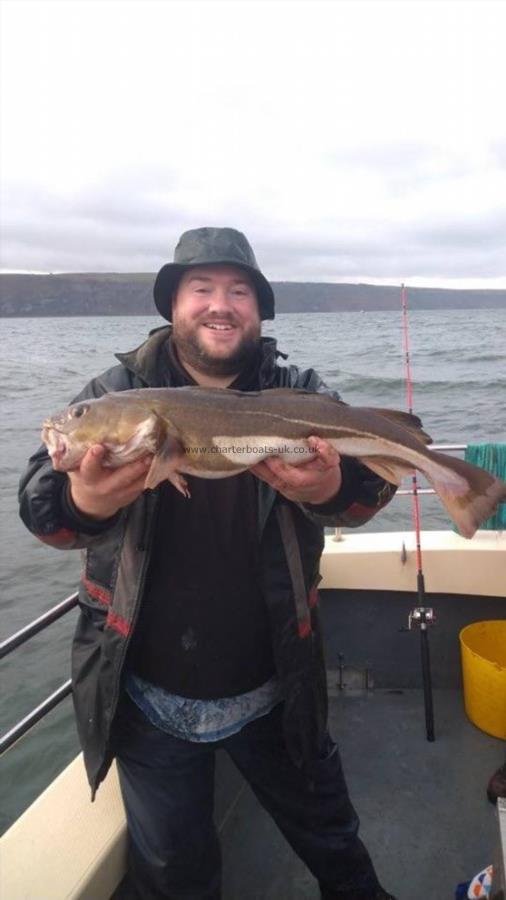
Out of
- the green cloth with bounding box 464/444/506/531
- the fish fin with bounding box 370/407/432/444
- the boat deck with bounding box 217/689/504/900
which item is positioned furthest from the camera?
the green cloth with bounding box 464/444/506/531

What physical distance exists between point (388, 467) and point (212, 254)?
140 centimetres

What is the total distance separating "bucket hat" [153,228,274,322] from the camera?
3312mm

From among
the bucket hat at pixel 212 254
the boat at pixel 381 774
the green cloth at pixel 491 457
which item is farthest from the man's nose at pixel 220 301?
the green cloth at pixel 491 457

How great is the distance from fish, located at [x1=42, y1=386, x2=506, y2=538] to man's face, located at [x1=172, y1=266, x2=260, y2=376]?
0.31 m

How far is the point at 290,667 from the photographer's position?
2916mm

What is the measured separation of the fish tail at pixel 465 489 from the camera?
10.1 feet

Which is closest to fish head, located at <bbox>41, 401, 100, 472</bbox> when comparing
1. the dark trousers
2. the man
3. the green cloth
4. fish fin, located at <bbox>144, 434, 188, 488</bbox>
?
the man

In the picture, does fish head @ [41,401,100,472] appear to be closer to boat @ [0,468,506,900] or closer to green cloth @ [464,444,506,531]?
boat @ [0,468,506,900]

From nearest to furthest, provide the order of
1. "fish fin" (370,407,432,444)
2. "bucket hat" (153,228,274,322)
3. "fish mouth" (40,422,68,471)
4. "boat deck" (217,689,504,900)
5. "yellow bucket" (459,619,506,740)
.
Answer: "fish mouth" (40,422,68,471), "fish fin" (370,407,432,444), "bucket hat" (153,228,274,322), "boat deck" (217,689,504,900), "yellow bucket" (459,619,506,740)

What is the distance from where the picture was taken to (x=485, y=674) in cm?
465

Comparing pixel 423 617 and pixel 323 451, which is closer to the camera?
pixel 323 451

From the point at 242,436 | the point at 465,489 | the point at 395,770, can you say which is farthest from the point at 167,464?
the point at 395,770

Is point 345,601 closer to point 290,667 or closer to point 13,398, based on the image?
point 290,667

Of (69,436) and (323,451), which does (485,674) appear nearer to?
(323,451)
